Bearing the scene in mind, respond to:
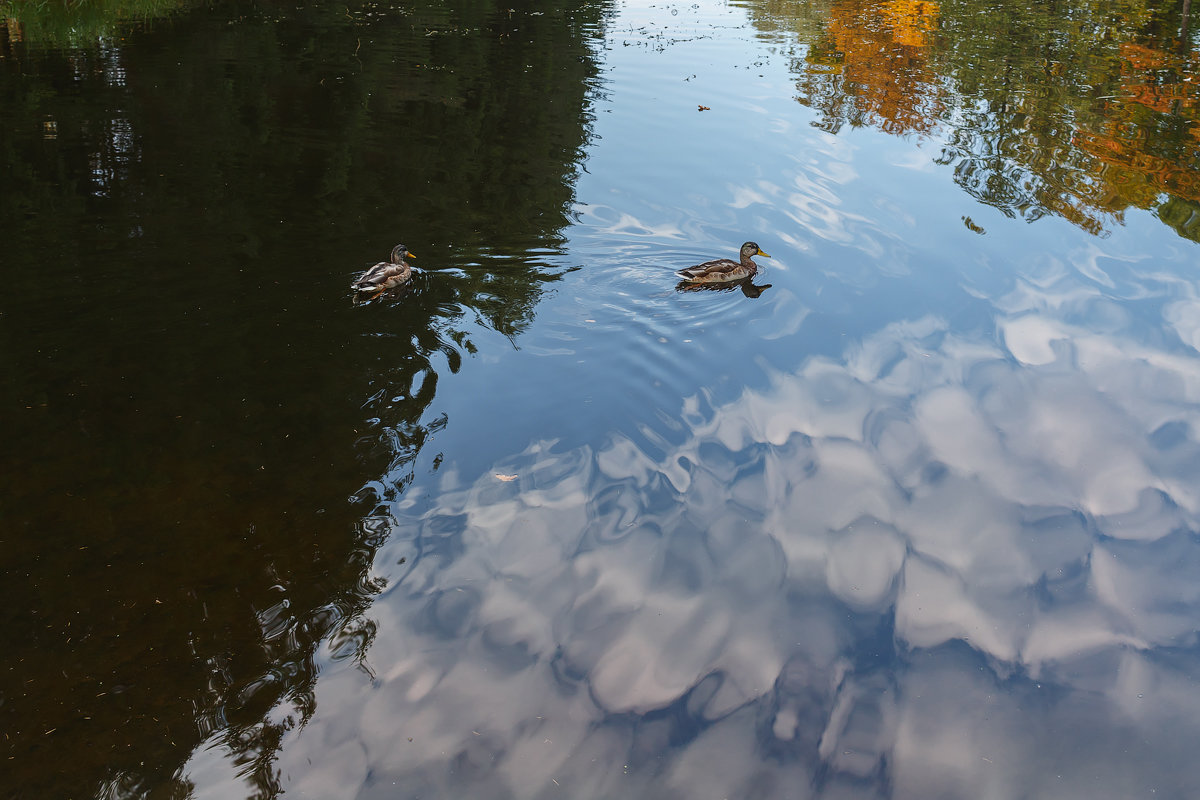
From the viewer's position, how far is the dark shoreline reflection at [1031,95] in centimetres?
1417

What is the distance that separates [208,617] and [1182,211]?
14672mm

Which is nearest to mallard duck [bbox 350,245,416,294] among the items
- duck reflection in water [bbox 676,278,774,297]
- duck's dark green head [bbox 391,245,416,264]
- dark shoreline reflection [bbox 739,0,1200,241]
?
duck's dark green head [bbox 391,245,416,264]

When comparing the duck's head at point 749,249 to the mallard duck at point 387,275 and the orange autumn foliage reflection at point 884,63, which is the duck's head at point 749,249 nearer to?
the mallard duck at point 387,275

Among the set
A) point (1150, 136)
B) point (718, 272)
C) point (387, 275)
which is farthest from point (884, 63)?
point (387, 275)

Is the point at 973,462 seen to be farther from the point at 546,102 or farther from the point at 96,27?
the point at 96,27

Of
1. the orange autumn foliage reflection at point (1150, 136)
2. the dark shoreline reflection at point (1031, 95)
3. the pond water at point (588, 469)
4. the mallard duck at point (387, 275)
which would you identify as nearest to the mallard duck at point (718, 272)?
the pond water at point (588, 469)

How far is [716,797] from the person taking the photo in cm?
475

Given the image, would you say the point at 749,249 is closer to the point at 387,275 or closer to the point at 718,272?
the point at 718,272

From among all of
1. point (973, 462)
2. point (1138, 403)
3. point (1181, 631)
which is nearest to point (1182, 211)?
point (1138, 403)

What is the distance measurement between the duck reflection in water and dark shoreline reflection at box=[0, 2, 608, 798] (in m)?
1.61

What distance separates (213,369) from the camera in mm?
8086

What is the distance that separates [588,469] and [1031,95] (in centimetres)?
1753

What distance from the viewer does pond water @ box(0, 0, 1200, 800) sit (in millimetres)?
5047

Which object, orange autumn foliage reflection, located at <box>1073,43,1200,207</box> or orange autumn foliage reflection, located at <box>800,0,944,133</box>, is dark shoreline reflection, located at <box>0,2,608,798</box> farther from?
orange autumn foliage reflection, located at <box>1073,43,1200,207</box>
